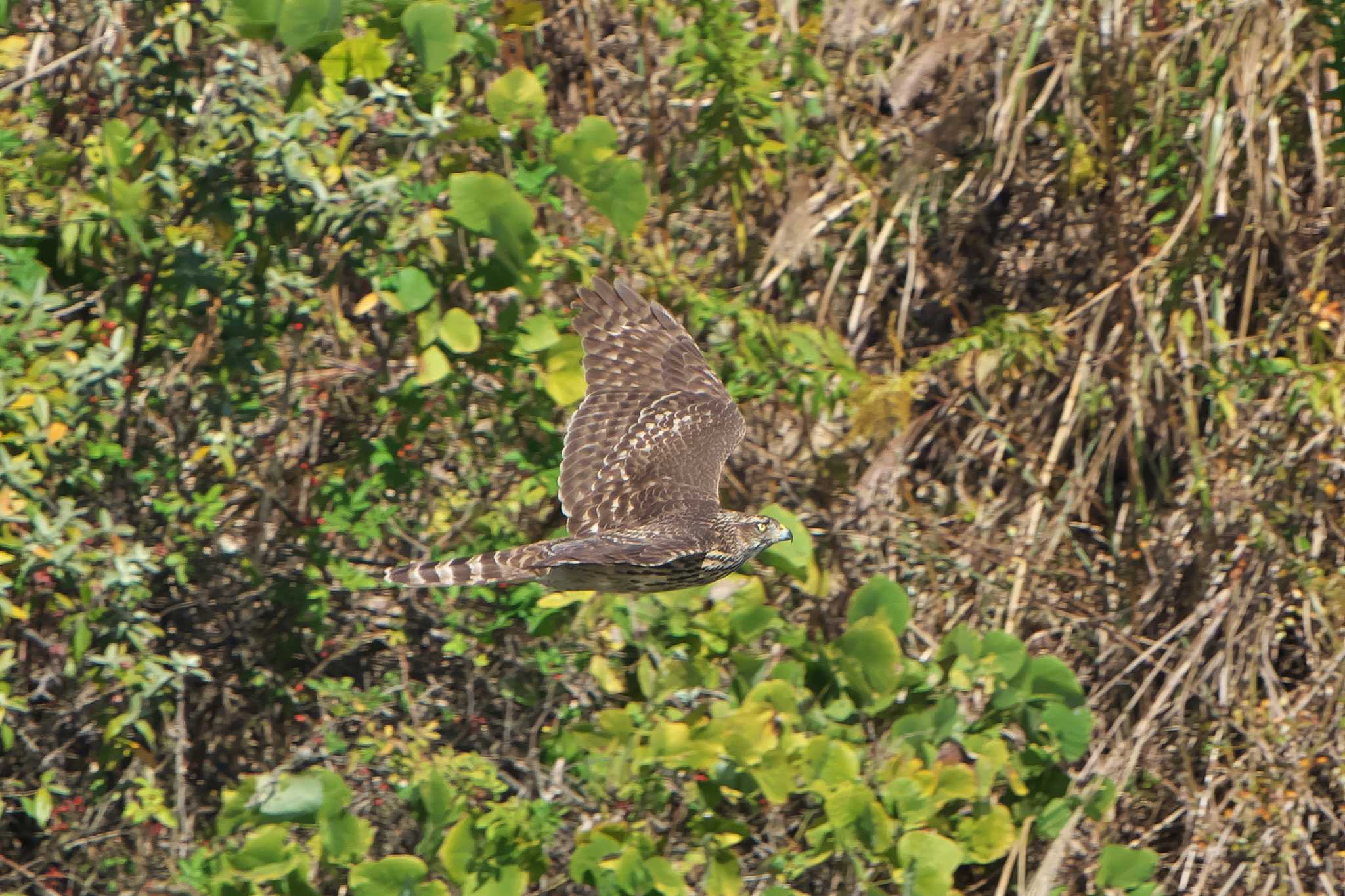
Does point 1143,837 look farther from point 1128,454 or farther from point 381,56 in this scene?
point 381,56

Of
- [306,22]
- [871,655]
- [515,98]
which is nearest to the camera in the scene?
[306,22]

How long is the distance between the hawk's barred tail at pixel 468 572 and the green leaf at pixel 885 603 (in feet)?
3.67

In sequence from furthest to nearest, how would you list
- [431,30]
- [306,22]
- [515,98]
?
[515,98] < [431,30] < [306,22]

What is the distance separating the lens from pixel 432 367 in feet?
15.1

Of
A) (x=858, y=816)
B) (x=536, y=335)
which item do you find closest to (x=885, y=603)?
(x=858, y=816)

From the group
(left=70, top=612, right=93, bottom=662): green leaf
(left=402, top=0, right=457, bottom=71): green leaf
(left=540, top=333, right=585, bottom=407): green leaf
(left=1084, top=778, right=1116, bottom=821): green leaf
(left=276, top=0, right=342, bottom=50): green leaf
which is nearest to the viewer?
(left=276, top=0, right=342, bottom=50): green leaf

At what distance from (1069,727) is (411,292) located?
237 centimetres

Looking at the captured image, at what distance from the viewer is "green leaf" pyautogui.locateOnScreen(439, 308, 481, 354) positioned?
4.58m

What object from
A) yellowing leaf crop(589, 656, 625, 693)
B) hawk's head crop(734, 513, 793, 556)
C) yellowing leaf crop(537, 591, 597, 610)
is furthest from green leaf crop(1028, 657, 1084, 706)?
yellowing leaf crop(537, 591, 597, 610)

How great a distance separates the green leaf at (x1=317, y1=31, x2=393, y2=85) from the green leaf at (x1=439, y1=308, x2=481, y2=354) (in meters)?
0.71

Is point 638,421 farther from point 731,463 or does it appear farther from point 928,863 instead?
point 928,863

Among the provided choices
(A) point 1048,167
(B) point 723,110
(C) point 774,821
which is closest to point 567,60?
(B) point 723,110

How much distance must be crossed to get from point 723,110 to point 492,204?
1.53m

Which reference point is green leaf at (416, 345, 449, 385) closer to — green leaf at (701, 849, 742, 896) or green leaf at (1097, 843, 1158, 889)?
green leaf at (701, 849, 742, 896)
